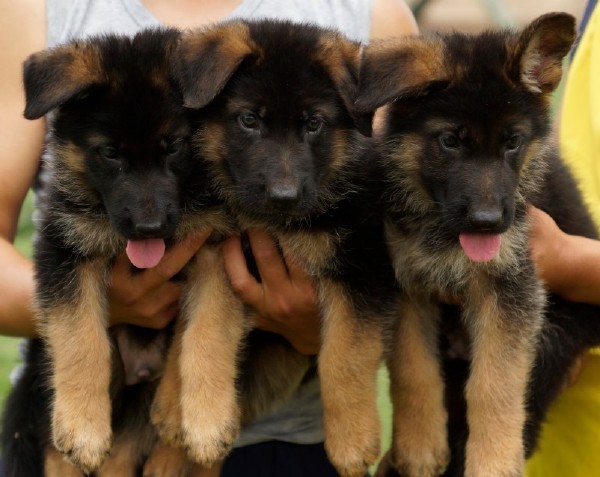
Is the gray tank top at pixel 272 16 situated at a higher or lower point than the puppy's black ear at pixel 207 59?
lower

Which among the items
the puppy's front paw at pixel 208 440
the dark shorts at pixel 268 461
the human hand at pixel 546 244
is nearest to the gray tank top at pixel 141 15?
the human hand at pixel 546 244

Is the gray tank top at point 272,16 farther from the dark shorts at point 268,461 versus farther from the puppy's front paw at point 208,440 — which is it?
the puppy's front paw at point 208,440

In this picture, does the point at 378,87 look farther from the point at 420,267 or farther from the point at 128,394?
the point at 128,394

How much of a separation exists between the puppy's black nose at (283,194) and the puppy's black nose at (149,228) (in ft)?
1.20

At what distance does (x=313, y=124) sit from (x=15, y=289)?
48.8 inches

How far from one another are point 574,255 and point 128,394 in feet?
5.69

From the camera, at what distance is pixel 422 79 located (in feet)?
10.3

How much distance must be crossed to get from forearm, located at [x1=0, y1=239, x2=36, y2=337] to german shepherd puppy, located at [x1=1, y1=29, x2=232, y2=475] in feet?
0.33

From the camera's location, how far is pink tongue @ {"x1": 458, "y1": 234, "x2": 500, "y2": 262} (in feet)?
10.4

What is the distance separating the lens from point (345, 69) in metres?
3.23

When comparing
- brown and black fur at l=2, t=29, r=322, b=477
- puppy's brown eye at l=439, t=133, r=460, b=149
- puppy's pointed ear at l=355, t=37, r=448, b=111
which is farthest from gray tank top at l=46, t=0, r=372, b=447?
puppy's brown eye at l=439, t=133, r=460, b=149

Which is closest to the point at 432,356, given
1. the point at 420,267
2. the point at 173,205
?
the point at 420,267

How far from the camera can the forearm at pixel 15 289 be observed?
3.47 m

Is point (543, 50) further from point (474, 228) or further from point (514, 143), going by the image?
point (474, 228)
